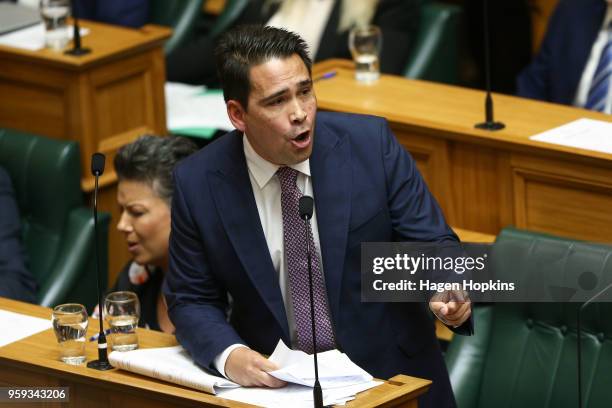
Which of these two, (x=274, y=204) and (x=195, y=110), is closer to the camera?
(x=274, y=204)

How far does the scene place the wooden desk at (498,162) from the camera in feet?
12.3

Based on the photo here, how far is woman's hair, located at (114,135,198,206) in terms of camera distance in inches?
146

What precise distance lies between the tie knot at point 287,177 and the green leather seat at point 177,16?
3483 millimetres

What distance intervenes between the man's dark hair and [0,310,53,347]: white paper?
0.77 m

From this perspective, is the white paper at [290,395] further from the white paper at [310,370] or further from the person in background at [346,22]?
the person in background at [346,22]

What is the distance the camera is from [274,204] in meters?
3.01

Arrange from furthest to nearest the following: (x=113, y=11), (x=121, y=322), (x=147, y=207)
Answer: (x=113, y=11)
(x=147, y=207)
(x=121, y=322)

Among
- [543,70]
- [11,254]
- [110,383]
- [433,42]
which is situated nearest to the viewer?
[110,383]

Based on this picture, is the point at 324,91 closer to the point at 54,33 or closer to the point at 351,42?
the point at 351,42

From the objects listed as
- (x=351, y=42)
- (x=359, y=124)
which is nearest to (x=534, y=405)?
(x=359, y=124)

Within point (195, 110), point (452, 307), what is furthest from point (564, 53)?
point (452, 307)

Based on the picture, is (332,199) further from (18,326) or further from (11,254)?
(11,254)

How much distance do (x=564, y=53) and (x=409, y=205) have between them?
7.01 feet

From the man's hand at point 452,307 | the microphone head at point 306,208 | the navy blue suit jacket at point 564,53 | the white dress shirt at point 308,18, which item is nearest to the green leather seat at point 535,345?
the man's hand at point 452,307
